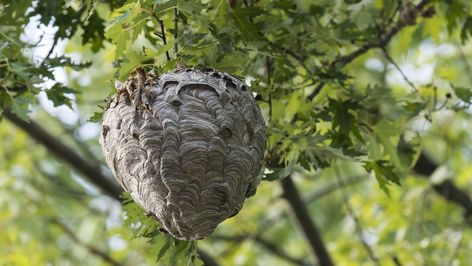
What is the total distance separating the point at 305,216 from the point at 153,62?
149 inches

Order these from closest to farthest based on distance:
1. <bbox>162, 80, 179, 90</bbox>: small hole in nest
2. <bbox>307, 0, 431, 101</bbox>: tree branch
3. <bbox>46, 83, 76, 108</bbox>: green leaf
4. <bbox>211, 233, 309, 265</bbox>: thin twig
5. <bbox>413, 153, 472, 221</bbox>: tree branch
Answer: <bbox>162, 80, 179, 90</bbox>: small hole in nest → <bbox>46, 83, 76, 108</bbox>: green leaf → <bbox>307, 0, 431, 101</bbox>: tree branch → <bbox>413, 153, 472, 221</bbox>: tree branch → <bbox>211, 233, 309, 265</bbox>: thin twig

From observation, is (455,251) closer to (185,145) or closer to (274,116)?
(274,116)

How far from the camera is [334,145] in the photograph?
4297 millimetres

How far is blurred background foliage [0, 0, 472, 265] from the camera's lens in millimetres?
3982

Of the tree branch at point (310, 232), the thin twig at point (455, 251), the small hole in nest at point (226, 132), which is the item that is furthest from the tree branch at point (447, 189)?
the small hole in nest at point (226, 132)

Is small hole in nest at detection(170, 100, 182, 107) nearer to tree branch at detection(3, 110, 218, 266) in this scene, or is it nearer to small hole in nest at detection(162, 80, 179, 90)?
small hole in nest at detection(162, 80, 179, 90)

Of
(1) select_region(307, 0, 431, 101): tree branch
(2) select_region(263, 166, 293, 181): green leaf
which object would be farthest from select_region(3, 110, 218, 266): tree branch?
(2) select_region(263, 166, 293, 181): green leaf

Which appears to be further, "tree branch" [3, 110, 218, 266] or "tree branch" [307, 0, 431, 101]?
"tree branch" [3, 110, 218, 266]

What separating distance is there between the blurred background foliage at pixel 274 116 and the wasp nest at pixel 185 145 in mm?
183

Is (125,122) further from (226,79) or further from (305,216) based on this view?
(305,216)

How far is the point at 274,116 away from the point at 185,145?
1.30 metres

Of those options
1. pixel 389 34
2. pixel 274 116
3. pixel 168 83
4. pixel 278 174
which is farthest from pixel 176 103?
pixel 389 34

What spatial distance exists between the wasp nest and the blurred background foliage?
18 centimetres

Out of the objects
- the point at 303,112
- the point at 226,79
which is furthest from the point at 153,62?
the point at 303,112
